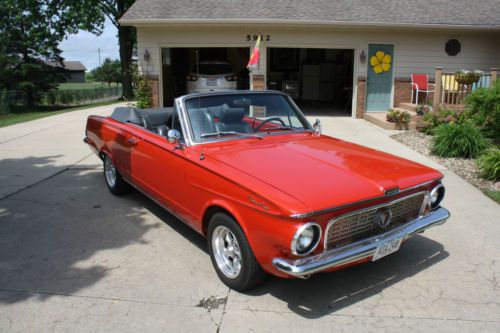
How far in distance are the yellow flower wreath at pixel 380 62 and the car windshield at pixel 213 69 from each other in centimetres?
475

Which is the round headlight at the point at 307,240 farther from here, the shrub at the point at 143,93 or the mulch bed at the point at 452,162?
the shrub at the point at 143,93

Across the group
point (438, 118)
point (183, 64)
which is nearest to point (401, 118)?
point (438, 118)

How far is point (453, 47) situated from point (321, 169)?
42.7 ft

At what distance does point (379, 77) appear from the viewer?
14.6 meters

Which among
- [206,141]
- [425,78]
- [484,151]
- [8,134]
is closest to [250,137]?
[206,141]

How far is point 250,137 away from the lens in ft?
14.7

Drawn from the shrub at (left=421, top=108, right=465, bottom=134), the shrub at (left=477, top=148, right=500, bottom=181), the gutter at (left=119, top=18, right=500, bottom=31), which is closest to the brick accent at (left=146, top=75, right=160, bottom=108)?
the gutter at (left=119, top=18, right=500, bottom=31)

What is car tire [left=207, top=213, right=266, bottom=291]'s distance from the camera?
11.3 feet

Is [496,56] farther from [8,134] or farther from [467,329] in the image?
[8,134]

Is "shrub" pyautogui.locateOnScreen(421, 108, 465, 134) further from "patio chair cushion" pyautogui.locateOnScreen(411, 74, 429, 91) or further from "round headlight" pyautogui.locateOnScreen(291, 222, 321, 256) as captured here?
"round headlight" pyautogui.locateOnScreen(291, 222, 321, 256)

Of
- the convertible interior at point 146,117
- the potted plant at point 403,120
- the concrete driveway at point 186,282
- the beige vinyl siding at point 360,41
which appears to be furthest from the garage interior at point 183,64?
the concrete driveway at point 186,282

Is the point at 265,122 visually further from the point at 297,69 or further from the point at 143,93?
the point at 297,69

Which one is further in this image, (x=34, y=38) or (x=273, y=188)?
(x=34, y=38)

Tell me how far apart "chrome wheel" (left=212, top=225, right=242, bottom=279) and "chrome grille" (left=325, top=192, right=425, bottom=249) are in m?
0.83
